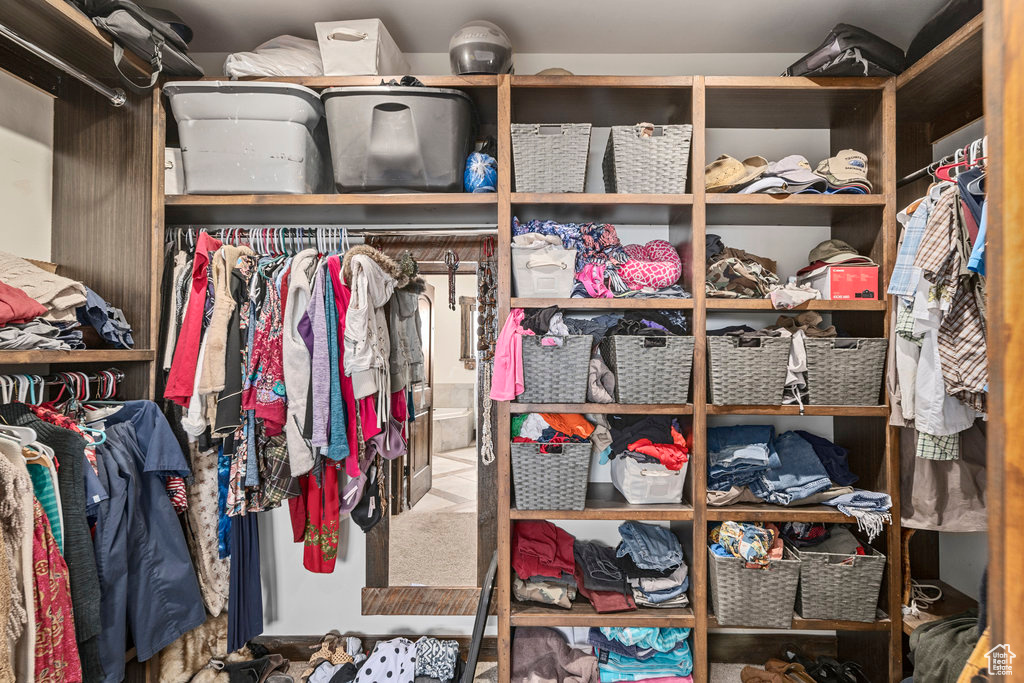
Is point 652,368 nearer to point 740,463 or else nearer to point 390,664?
point 740,463

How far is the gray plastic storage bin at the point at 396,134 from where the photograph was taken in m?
1.76

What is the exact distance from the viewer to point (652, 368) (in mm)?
1780

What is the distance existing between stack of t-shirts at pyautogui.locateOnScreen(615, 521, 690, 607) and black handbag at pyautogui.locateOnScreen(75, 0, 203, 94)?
7.99ft

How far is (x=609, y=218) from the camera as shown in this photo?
81.9 inches

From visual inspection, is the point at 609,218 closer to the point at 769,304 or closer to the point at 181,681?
the point at 769,304

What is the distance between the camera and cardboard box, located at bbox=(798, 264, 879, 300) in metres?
1.82

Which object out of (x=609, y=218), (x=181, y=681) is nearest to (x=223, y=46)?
(x=609, y=218)

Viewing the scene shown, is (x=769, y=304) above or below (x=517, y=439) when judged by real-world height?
above

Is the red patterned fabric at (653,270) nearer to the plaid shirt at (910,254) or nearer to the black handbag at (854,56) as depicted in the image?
Result: the plaid shirt at (910,254)

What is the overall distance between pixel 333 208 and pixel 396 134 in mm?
384

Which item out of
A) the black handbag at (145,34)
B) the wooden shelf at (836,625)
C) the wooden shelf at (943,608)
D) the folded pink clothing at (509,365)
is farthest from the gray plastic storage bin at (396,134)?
the wooden shelf at (943,608)

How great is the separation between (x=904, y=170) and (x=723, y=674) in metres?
2.24

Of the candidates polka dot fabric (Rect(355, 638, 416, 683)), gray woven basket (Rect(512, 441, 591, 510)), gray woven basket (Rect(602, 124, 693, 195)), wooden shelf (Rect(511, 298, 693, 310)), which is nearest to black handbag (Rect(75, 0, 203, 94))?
wooden shelf (Rect(511, 298, 693, 310))

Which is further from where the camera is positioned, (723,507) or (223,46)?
(223,46)
